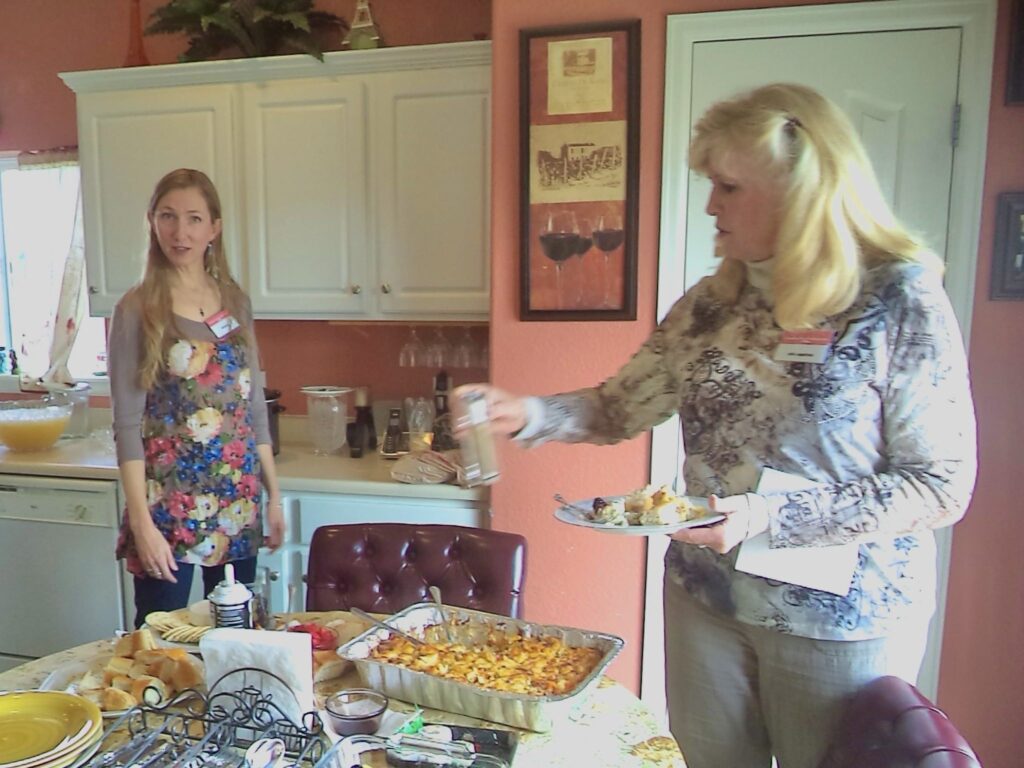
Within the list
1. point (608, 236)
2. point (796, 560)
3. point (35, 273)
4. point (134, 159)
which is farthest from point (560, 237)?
point (35, 273)

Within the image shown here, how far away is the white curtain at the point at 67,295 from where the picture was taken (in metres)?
3.16

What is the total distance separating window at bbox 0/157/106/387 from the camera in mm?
3309

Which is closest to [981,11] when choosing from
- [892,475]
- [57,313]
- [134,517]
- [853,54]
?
[853,54]

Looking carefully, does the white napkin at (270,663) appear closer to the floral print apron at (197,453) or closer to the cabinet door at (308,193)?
the floral print apron at (197,453)

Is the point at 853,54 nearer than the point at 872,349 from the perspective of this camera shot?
No

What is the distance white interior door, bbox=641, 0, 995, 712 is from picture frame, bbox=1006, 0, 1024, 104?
0.17ft

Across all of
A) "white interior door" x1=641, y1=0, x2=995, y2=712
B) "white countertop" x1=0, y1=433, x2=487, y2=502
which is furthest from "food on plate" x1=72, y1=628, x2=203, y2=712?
"white interior door" x1=641, y1=0, x2=995, y2=712

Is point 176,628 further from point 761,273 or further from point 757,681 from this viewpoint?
point 761,273

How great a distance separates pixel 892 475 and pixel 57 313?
320 centimetres

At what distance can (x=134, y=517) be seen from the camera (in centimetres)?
182

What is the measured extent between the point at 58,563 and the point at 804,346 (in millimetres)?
2492

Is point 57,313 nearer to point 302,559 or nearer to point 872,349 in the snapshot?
point 302,559

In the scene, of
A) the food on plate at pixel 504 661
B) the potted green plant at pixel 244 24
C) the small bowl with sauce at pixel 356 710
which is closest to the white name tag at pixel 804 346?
the food on plate at pixel 504 661

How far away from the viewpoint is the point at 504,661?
1.22 metres
